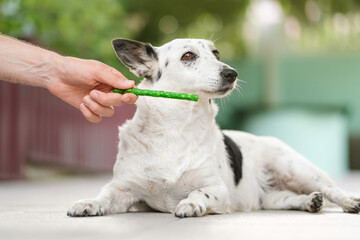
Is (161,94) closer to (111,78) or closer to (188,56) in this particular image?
(111,78)

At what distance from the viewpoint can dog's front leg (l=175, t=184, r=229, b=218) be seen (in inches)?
104

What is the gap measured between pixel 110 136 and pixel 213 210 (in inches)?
308

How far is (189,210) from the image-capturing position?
2.62 meters

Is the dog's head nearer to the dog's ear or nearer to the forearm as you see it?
the dog's ear

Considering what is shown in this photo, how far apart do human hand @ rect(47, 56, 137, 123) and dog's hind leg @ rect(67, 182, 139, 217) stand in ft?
1.43

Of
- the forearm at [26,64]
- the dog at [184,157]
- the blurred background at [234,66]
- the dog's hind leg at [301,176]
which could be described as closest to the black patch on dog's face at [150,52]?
the dog at [184,157]

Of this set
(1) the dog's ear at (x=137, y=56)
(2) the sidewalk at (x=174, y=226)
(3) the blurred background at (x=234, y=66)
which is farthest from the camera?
(3) the blurred background at (x=234, y=66)

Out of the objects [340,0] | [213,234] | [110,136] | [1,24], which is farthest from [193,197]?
[340,0]

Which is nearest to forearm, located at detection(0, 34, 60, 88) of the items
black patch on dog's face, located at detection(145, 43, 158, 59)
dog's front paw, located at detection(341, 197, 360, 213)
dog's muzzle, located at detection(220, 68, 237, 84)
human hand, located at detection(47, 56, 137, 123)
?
human hand, located at detection(47, 56, 137, 123)

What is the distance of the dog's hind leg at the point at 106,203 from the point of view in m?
2.71

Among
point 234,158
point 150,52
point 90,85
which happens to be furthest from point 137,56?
point 234,158

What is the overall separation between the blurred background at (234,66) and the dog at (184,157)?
331cm

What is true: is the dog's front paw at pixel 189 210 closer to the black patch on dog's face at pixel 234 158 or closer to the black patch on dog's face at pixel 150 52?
the black patch on dog's face at pixel 234 158

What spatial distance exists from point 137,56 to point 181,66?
0.98 feet
